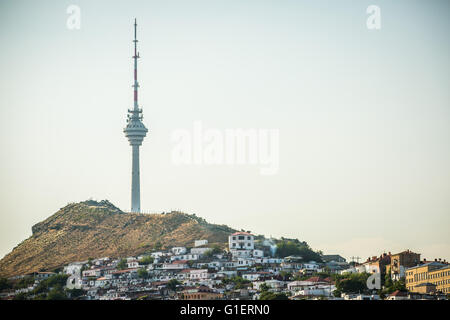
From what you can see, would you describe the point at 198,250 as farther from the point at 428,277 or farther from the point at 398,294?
the point at 398,294

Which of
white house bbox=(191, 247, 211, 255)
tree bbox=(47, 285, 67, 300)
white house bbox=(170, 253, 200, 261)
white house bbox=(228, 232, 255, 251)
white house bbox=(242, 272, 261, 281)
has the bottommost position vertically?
tree bbox=(47, 285, 67, 300)

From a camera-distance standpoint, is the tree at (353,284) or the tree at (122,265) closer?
the tree at (353,284)

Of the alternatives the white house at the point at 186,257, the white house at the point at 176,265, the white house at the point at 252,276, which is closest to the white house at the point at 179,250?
the white house at the point at 186,257

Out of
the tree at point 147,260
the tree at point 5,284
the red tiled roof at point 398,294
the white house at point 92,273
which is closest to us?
the red tiled roof at point 398,294

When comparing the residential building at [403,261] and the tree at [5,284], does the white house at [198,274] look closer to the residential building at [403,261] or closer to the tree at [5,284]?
the residential building at [403,261]

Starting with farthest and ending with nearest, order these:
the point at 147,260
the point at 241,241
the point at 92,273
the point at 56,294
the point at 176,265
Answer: the point at 241,241, the point at 147,260, the point at 92,273, the point at 176,265, the point at 56,294

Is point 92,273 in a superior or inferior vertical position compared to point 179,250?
inferior

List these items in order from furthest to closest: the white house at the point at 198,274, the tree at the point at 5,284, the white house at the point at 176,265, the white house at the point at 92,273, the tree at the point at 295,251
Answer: the tree at the point at 5,284 < the tree at the point at 295,251 < the white house at the point at 92,273 < the white house at the point at 176,265 < the white house at the point at 198,274

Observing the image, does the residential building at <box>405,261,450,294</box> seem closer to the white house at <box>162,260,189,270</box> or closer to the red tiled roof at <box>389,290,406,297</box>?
the red tiled roof at <box>389,290,406,297</box>

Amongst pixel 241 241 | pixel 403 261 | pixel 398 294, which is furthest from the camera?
pixel 241 241

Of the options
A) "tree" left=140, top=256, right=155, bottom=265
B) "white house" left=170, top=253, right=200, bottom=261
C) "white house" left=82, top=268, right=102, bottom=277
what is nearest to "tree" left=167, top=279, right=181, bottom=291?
"white house" left=170, top=253, right=200, bottom=261

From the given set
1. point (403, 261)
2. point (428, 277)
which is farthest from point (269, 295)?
point (403, 261)
